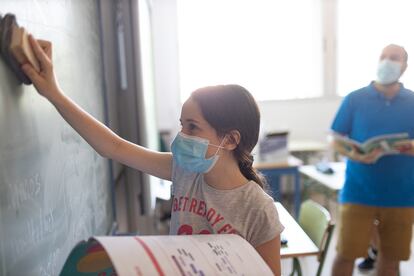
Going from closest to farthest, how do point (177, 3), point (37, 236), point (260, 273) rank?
point (260, 273)
point (37, 236)
point (177, 3)

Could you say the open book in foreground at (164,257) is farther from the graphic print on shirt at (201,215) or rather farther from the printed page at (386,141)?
the printed page at (386,141)

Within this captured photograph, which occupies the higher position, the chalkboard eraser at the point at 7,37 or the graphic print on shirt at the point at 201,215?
the chalkboard eraser at the point at 7,37

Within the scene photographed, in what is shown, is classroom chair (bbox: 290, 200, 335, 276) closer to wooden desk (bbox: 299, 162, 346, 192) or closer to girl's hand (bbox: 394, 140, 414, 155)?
girl's hand (bbox: 394, 140, 414, 155)

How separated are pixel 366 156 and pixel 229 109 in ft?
4.62

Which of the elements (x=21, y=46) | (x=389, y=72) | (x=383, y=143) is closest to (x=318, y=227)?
(x=383, y=143)

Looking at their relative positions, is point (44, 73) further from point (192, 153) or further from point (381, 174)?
point (381, 174)

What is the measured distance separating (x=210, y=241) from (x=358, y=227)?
175 cm

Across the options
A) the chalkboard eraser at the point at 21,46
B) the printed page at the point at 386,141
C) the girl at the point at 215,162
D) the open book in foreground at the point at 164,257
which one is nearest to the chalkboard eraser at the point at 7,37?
the chalkboard eraser at the point at 21,46

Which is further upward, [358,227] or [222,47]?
[222,47]

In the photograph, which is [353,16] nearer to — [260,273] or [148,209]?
[148,209]

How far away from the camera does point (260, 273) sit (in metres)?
0.73

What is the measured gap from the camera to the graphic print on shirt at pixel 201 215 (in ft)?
3.35

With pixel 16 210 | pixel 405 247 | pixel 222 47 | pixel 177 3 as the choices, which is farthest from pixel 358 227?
pixel 177 3

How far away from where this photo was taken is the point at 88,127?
1076 millimetres
